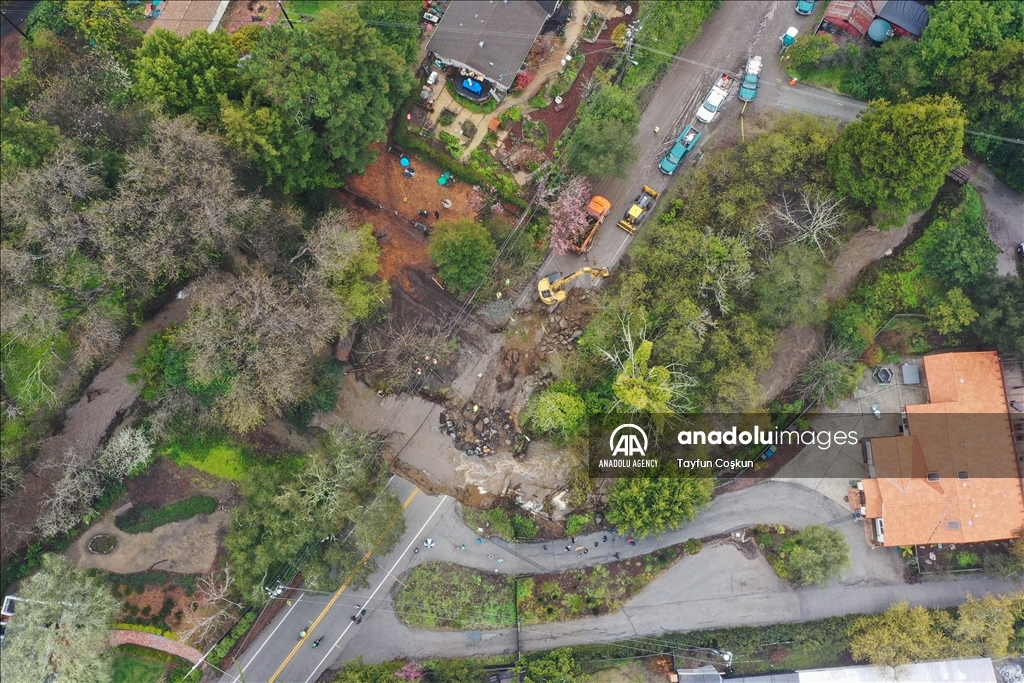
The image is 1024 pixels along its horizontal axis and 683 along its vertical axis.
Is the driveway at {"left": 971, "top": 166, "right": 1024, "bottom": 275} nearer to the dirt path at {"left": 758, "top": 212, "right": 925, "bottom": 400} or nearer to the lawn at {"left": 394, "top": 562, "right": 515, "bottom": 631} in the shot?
the dirt path at {"left": 758, "top": 212, "right": 925, "bottom": 400}

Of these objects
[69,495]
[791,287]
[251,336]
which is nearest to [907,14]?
[791,287]

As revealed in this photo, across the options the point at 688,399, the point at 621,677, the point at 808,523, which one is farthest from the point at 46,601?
the point at 808,523

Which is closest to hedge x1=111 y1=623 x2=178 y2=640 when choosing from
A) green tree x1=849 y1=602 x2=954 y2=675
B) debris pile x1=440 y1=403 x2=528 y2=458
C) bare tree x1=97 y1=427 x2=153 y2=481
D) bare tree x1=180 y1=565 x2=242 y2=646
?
bare tree x1=180 y1=565 x2=242 y2=646

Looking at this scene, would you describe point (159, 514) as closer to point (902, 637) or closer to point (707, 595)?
point (707, 595)

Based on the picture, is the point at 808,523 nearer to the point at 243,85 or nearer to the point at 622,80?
the point at 622,80

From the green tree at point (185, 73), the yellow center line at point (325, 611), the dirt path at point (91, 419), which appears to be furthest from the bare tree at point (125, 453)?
the green tree at point (185, 73)

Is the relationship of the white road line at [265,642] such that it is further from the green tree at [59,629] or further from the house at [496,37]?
the house at [496,37]
